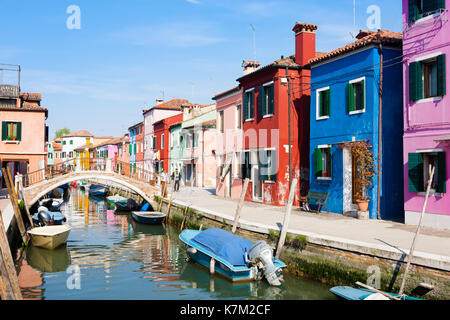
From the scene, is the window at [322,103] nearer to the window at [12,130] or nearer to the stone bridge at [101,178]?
the stone bridge at [101,178]

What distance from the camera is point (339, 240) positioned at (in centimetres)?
1029

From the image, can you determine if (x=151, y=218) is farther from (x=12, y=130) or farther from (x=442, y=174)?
(x=442, y=174)

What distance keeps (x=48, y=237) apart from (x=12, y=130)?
14576 mm

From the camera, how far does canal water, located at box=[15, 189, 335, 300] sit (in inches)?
409

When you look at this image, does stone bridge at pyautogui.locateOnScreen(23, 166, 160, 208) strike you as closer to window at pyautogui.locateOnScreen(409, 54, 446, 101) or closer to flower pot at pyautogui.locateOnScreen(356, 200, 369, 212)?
flower pot at pyautogui.locateOnScreen(356, 200, 369, 212)

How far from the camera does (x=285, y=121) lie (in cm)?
1944

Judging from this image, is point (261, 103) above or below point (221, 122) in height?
above

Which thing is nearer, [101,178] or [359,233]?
[359,233]

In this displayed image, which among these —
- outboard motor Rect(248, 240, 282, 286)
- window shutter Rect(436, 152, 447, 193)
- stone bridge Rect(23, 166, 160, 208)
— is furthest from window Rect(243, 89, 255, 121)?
outboard motor Rect(248, 240, 282, 286)

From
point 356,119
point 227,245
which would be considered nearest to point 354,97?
point 356,119

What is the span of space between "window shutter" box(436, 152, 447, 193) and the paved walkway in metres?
1.21

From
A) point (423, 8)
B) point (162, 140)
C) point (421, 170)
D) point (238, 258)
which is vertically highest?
point (423, 8)

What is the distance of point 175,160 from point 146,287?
90.8 ft

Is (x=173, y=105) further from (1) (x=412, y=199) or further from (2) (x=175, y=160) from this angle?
(1) (x=412, y=199)
